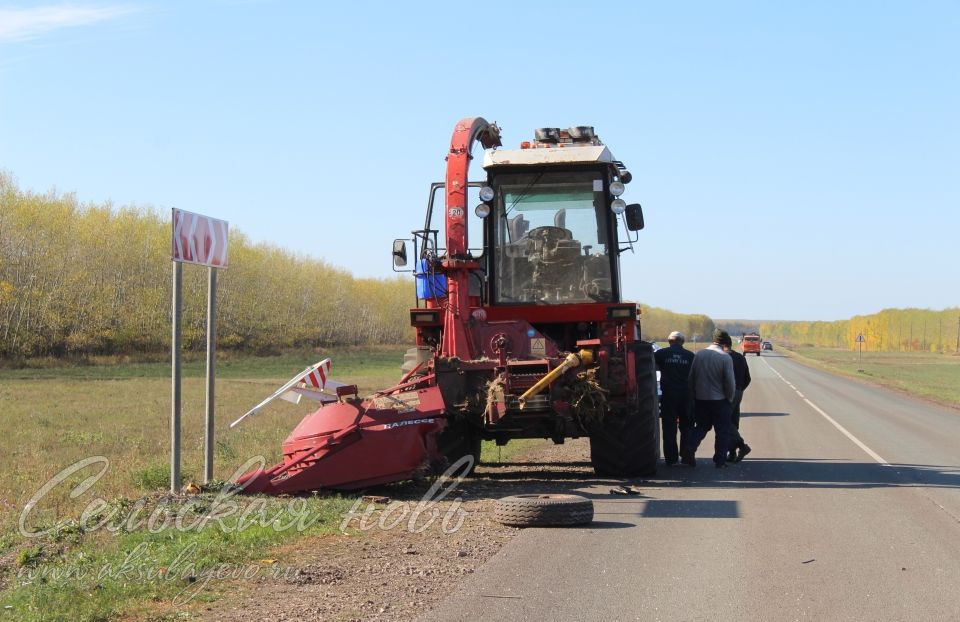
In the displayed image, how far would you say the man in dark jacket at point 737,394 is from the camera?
14.3m

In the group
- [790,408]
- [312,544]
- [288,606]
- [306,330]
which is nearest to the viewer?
[288,606]

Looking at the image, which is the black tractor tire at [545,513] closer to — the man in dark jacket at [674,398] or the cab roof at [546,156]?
the cab roof at [546,156]

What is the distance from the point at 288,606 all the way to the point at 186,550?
163cm

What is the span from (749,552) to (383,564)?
2778 mm

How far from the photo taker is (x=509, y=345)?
1187 centimetres

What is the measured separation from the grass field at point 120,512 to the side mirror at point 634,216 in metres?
4.54

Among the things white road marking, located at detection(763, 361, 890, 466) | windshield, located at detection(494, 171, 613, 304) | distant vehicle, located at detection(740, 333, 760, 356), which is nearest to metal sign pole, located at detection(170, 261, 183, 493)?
windshield, located at detection(494, 171, 613, 304)

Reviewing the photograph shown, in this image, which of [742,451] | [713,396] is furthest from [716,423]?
[742,451]

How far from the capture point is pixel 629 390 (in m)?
11.5

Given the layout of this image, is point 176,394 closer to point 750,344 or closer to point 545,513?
point 545,513

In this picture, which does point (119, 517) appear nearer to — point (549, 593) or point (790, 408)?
point (549, 593)

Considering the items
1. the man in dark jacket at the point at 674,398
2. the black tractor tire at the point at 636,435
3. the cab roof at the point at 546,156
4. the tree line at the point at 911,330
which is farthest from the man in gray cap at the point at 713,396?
the tree line at the point at 911,330

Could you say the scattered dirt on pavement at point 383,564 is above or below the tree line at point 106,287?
below

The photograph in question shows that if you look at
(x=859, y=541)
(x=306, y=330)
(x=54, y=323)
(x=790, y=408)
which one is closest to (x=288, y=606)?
(x=859, y=541)
